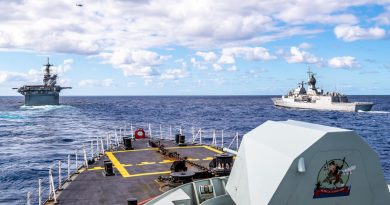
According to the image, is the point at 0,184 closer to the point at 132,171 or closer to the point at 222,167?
the point at 132,171

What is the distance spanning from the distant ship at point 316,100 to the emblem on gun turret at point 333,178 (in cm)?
12224

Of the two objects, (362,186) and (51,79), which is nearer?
(362,186)

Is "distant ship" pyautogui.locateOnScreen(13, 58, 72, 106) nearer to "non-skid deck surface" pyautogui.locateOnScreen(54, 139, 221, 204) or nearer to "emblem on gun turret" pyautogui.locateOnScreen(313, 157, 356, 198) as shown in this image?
"non-skid deck surface" pyautogui.locateOnScreen(54, 139, 221, 204)

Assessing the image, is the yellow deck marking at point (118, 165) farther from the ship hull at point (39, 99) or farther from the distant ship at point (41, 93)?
the ship hull at point (39, 99)

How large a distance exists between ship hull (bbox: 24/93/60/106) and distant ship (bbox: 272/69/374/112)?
104 metres

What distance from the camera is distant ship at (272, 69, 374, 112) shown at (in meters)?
123

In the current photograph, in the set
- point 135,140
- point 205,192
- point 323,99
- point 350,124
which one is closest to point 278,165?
point 205,192

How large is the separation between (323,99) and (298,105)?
13484mm

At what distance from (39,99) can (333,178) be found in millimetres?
169511

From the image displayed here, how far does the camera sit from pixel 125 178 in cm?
2183

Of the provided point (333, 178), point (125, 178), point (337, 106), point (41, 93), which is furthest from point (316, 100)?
point (333, 178)

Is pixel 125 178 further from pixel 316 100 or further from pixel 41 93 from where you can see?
pixel 41 93

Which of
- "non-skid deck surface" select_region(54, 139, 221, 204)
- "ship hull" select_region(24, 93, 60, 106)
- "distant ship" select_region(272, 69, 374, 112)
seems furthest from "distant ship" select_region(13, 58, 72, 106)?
"non-skid deck surface" select_region(54, 139, 221, 204)

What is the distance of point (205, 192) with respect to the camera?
49.1 feet
